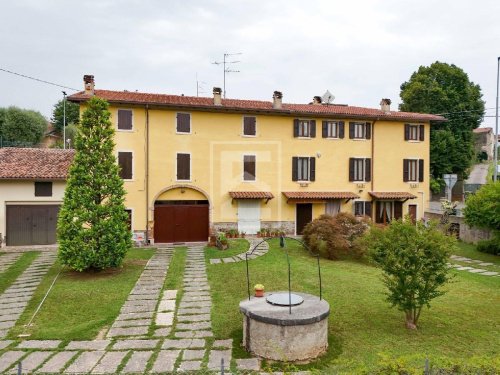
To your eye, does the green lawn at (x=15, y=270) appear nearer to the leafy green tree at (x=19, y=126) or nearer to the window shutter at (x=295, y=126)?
the window shutter at (x=295, y=126)

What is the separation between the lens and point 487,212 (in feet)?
70.1

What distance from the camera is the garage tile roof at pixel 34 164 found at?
2228cm

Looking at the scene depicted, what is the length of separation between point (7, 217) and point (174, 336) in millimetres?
17267

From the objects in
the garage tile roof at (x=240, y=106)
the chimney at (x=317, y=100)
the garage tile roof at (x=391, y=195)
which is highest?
the chimney at (x=317, y=100)

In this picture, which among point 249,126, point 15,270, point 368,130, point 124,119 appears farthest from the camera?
point 368,130

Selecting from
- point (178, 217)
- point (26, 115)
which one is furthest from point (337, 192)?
point (26, 115)

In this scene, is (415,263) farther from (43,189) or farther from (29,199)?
(29,199)

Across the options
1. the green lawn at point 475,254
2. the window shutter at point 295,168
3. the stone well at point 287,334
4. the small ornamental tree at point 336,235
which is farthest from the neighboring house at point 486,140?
the stone well at point 287,334

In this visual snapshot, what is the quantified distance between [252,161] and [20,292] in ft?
49.9

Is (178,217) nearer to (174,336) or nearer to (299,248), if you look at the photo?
(299,248)

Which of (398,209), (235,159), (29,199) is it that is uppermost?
A: (235,159)

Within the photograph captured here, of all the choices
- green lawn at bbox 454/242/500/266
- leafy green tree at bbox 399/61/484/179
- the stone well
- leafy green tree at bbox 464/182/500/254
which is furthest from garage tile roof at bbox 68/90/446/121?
the stone well

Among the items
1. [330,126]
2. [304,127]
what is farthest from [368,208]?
[304,127]

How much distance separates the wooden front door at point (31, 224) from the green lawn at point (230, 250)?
31.6 feet
